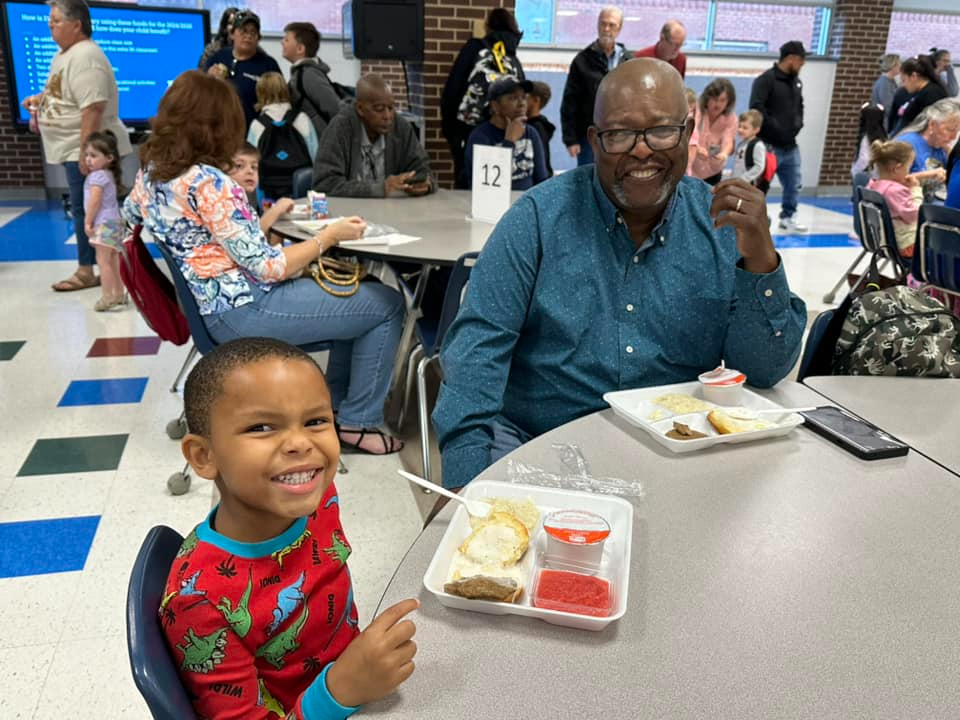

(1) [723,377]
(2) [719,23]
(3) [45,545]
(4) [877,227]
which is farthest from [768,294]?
(2) [719,23]

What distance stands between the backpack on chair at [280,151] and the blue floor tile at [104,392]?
1.77 meters

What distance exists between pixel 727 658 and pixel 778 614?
11 centimetres

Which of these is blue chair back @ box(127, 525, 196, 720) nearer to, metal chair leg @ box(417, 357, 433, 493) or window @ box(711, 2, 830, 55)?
metal chair leg @ box(417, 357, 433, 493)

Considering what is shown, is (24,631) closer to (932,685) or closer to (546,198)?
(546,198)

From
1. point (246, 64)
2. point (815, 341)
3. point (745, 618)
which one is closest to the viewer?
point (745, 618)

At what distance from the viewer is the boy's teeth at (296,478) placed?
936mm

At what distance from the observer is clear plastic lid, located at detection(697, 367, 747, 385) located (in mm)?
1458

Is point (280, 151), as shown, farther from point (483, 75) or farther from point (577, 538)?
point (577, 538)

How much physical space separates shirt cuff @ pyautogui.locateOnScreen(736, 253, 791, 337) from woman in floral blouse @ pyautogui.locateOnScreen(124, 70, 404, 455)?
5.28ft

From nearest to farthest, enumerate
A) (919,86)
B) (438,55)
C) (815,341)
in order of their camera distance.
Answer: (815,341) → (438,55) → (919,86)

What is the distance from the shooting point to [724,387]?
1.46m

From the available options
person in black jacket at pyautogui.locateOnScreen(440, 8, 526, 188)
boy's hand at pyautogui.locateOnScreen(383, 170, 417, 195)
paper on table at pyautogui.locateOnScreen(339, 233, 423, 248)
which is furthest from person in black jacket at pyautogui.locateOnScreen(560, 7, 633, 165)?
paper on table at pyautogui.locateOnScreen(339, 233, 423, 248)

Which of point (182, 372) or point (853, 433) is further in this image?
point (182, 372)

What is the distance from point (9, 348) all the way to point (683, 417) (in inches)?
149
